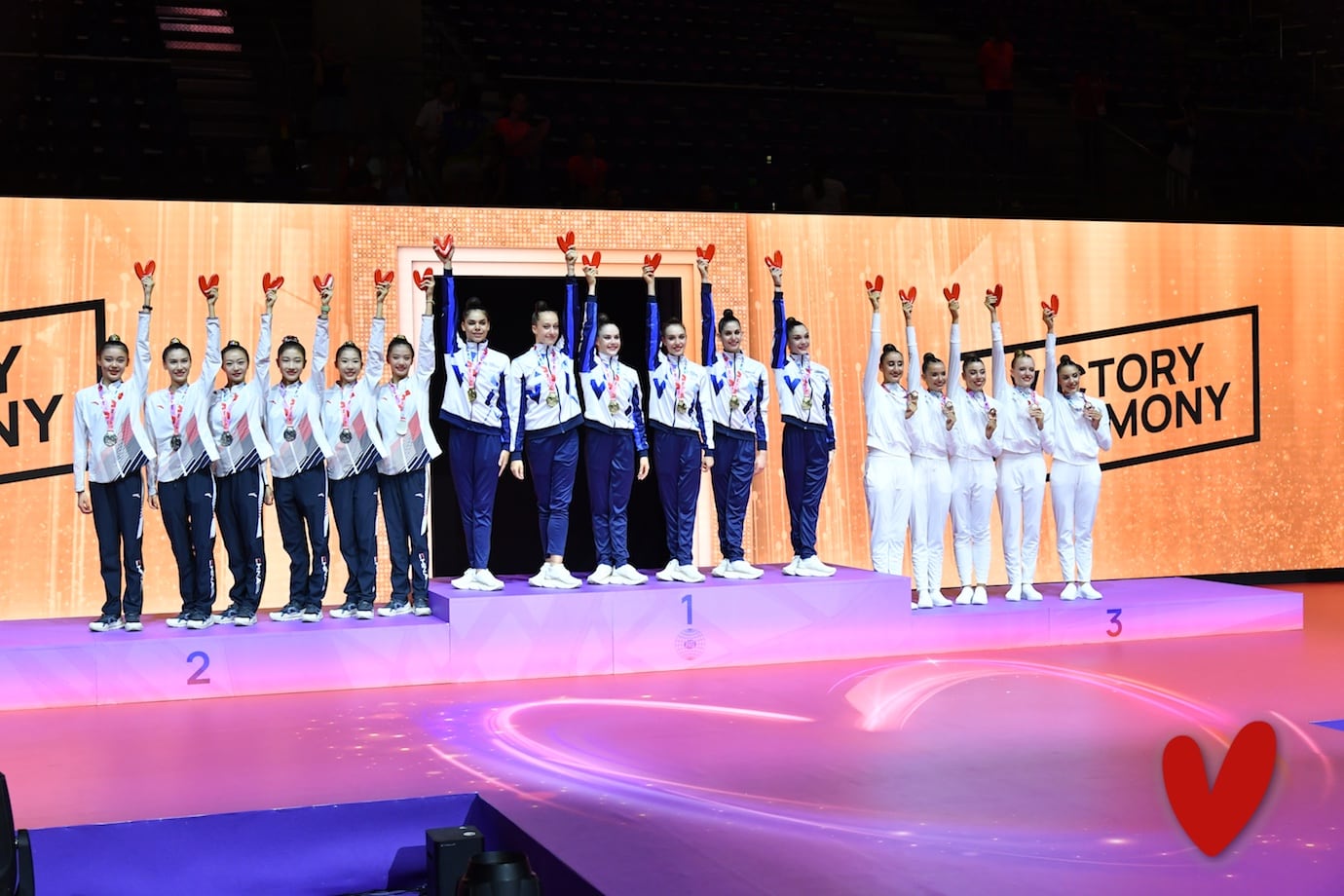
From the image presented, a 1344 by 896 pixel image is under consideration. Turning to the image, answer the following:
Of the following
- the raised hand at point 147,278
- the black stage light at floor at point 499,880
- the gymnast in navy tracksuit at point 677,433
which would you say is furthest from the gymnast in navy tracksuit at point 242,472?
the black stage light at floor at point 499,880

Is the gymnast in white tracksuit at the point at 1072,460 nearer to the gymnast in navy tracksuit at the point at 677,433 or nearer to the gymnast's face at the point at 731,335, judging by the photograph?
→ the gymnast's face at the point at 731,335

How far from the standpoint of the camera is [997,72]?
10.9 m

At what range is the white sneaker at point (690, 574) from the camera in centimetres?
794

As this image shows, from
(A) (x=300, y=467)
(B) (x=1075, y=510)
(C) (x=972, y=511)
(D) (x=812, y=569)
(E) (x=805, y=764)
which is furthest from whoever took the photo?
(B) (x=1075, y=510)

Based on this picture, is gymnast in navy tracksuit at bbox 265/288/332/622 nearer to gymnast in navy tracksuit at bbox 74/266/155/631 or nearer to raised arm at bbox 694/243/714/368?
gymnast in navy tracksuit at bbox 74/266/155/631

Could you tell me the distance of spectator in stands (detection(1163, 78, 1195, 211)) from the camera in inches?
417

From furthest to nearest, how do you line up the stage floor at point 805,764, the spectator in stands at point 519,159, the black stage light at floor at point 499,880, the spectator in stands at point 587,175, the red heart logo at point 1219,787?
the spectator in stands at point 587,175 < the spectator in stands at point 519,159 < the stage floor at point 805,764 < the red heart logo at point 1219,787 < the black stage light at floor at point 499,880

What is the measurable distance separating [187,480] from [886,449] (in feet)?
12.4

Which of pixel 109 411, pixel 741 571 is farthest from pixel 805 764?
pixel 109 411

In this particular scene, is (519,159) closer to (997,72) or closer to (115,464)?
(115,464)

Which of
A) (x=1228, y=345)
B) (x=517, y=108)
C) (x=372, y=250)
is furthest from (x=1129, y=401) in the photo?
(x=372, y=250)

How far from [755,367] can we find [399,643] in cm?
248

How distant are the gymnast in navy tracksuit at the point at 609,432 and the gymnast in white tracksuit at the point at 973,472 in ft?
6.20

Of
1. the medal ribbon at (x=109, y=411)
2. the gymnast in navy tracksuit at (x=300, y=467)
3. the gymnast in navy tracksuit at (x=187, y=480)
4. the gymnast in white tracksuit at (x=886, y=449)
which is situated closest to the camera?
the medal ribbon at (x=109, y=411)
